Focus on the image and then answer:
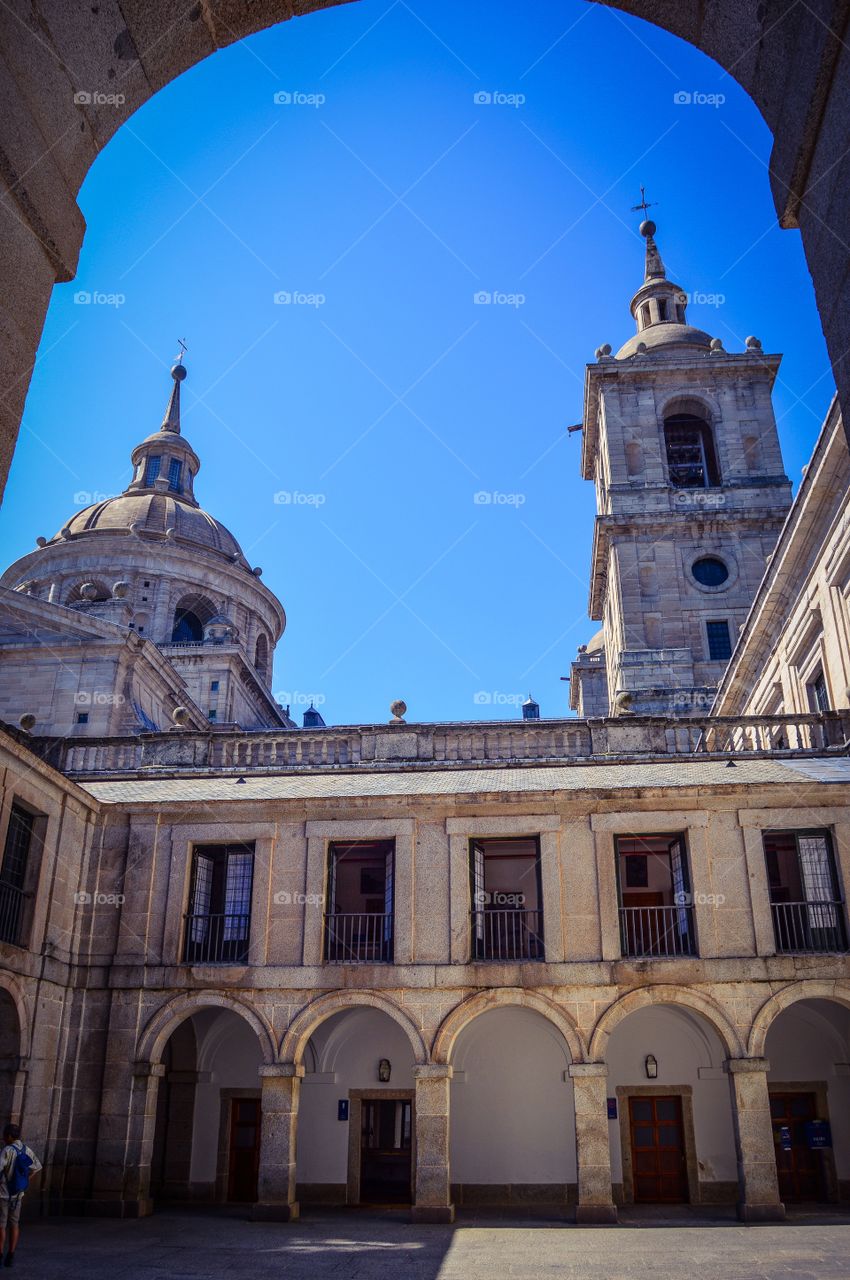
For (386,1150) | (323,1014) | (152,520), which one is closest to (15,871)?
(323,1014)

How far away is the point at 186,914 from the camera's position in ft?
58.3

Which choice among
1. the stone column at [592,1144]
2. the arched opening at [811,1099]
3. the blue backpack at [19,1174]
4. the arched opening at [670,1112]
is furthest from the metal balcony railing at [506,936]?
the blue backpack at [19,1174]

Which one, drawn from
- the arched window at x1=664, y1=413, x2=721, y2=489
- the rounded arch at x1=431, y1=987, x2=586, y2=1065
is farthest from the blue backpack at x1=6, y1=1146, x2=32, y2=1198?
the arched window at x1=664, y1=413, x2=721, y2=489

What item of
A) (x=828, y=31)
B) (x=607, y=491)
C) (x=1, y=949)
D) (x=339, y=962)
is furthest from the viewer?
(x=607, y=491)

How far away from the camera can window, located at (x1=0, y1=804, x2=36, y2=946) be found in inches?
620

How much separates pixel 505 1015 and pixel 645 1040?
2.48 metres

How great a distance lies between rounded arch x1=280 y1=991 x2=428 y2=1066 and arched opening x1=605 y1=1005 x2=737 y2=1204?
410 centimetres

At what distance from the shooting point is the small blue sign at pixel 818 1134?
691 inches

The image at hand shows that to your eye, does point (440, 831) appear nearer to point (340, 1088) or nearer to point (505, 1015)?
point (505, 1015)

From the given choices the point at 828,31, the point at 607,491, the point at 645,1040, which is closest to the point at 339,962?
the point at 645,1040

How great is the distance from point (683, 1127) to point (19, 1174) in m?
11.2

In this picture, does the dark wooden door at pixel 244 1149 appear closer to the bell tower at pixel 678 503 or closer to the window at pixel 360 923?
the window at pixel 360 923

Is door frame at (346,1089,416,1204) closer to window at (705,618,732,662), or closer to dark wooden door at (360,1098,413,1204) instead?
dark wooden door at (360,1098,413,1204)

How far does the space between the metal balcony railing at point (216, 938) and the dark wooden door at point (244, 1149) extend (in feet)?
10.5
